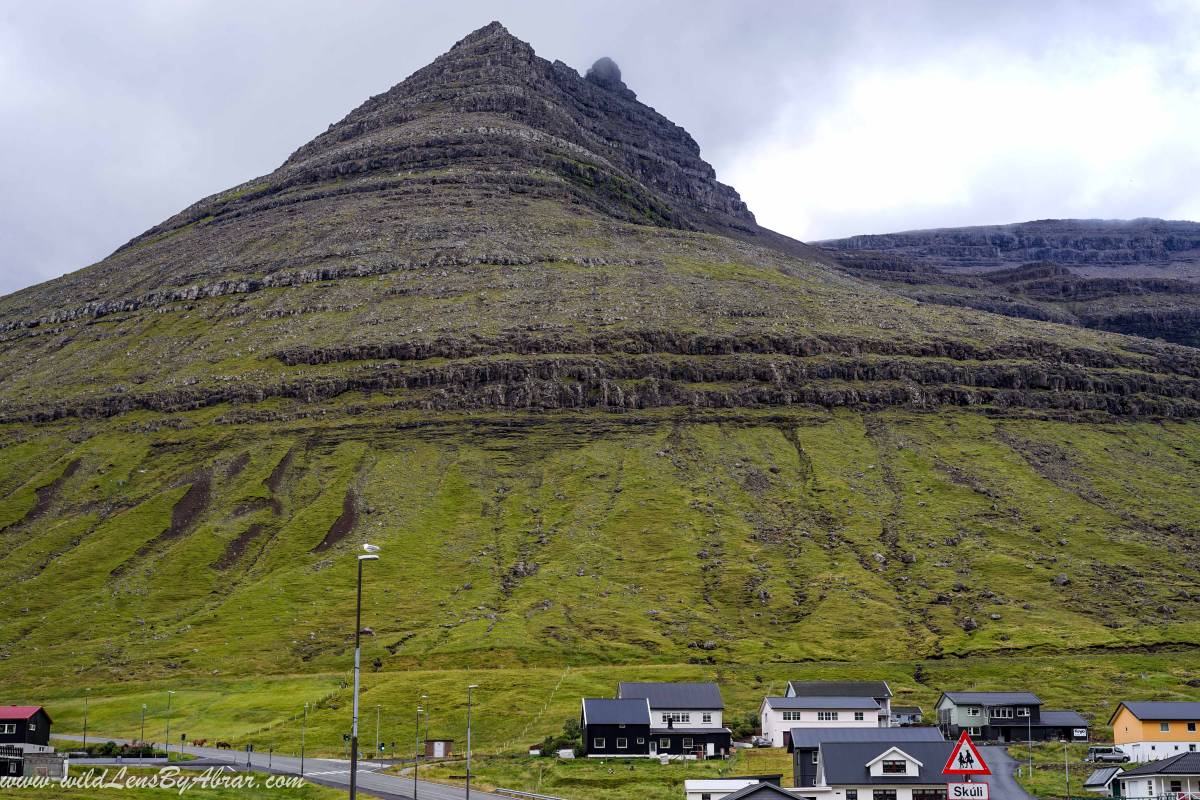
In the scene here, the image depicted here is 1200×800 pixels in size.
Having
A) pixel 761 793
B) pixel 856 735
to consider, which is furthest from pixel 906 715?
pixel 761 793

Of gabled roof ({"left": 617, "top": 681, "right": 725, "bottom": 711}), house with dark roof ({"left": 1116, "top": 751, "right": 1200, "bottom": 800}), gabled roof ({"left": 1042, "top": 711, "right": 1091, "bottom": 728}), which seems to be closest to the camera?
house with dark roof ({"left": 1116, "top": 751, "right": 1200, "bottom": 800})

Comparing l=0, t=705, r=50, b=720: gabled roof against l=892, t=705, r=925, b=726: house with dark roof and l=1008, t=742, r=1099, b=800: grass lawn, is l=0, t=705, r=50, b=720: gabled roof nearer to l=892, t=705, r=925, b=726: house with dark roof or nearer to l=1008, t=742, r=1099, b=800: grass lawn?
l=892, t=705, r=925, b=726: house with dark roof

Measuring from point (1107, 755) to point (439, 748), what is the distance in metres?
59.7

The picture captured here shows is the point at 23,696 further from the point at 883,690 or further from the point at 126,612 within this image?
the point at 883,690

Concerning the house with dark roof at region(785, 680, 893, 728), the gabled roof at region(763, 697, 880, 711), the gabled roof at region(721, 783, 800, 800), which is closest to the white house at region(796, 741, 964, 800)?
the gabled roof at region(721, 783, 800, 800)

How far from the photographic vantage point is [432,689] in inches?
5556

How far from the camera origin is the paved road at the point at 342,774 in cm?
8578

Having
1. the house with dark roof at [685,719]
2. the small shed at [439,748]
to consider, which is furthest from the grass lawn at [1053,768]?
the small shed at [439,748]

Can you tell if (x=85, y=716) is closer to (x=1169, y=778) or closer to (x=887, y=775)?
(x=887, y=775)

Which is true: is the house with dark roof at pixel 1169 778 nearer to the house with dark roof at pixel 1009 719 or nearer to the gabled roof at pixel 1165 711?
the gabled roof at pixel 1165 711

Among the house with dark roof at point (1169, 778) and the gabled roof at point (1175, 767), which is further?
the house with dark roof at point (1169, 778)

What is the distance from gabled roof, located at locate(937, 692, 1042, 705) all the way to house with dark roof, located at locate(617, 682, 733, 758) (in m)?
23.4

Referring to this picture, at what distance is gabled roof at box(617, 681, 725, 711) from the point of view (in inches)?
4690

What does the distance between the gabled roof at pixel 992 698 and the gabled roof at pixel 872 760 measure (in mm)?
38486
